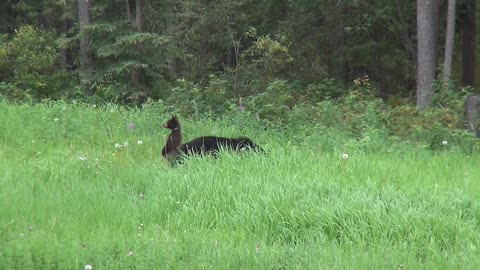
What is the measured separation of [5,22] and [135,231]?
26291 millimetres

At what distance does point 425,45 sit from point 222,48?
15.3 m

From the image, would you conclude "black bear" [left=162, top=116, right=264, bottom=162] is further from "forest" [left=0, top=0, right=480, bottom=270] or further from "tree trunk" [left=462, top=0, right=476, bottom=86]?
"tree trunk" [left=462, top=0, right=476, bottom=86]

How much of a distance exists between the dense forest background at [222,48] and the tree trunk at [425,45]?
0.37m

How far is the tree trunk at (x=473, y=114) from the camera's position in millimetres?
10379

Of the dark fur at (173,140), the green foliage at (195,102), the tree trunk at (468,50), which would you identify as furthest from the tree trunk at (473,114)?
the tree trunk at (468,50)

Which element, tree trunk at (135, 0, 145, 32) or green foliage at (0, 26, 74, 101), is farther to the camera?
green foliage at (0, 26, 74, 101)

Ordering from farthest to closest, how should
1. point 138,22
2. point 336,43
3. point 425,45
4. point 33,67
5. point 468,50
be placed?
1. point 336,43
2. point 468,50
3. point 33,67
4. point 138,22
5. point 425,45

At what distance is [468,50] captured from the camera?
25.1 meters

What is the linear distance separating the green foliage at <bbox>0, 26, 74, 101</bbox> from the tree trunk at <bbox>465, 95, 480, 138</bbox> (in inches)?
612

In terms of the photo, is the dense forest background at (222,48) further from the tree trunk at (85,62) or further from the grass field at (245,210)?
the grass field at (245,210)

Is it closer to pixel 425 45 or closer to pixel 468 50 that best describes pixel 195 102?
pixel 425 45

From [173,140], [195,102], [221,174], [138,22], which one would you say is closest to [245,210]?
[221,174]

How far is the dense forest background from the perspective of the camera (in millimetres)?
19266

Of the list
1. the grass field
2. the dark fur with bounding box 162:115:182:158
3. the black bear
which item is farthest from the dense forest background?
the grass field
